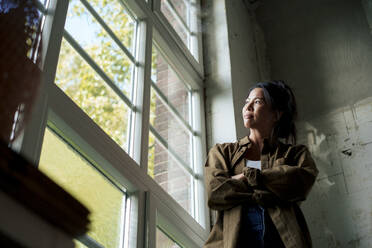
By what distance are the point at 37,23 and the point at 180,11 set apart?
3518 mm

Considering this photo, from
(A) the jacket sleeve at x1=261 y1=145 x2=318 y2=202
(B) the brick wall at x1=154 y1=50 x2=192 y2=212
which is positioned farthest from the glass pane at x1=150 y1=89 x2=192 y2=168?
(A) the jacket sleeve at x1=261 y1=145 x2=318 y2=202

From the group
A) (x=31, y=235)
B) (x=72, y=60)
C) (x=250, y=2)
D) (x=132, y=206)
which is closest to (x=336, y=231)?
(x=132, y=206)

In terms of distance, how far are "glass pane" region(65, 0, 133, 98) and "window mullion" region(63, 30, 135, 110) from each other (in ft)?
0.09

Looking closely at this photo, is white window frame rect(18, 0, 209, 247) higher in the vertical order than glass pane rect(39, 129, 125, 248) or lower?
higher

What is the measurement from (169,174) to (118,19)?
3.08 feet

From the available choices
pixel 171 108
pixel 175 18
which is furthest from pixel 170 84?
pixel 175 18

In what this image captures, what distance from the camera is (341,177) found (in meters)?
3.15

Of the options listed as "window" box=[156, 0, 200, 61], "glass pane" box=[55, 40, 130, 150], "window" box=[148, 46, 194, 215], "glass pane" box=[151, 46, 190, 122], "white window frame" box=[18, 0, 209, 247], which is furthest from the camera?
"window" box=[156, 0, 200, 61]

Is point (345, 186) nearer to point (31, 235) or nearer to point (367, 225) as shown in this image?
point (367, 225)

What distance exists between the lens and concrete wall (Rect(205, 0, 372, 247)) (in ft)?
10.0

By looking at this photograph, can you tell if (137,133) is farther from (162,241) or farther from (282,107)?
(282,107)

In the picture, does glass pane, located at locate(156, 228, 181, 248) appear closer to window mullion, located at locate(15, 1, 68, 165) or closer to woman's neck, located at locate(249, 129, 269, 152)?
woman's neck, located at locate(249, 129, 269, 152)

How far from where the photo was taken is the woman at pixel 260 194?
6.74 ft

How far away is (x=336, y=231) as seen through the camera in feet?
9.75
